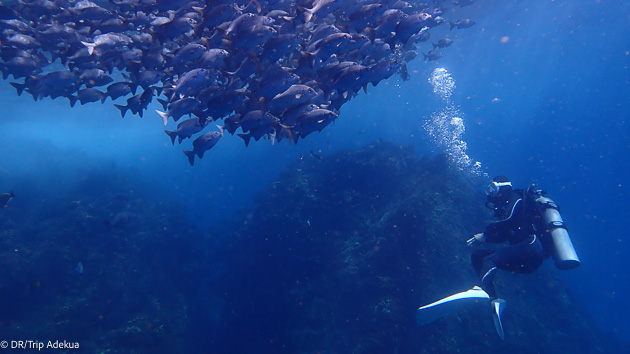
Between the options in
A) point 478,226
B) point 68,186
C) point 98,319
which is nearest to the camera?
point 98,319

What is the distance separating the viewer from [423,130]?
197 feet

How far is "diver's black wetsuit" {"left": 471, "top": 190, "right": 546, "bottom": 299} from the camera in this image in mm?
6863

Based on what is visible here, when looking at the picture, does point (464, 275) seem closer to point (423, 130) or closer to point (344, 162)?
point (344, 162)

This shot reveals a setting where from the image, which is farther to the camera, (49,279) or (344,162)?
(344,162)

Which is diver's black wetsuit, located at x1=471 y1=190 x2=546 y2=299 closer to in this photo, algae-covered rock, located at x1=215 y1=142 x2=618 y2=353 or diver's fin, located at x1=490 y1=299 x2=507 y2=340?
diver's fin, located at x1=490 y1=299 x2=507 y2=340

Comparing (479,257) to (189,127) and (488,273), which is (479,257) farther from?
(189,127)

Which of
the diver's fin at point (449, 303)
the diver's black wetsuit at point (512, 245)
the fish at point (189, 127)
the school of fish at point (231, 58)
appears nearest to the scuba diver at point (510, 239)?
the diver's black wetsuit at point (512, 245)

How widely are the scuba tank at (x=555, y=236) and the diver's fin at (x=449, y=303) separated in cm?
192

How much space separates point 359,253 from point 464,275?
4.79 metres

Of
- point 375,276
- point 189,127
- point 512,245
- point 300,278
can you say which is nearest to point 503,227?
point 512,245

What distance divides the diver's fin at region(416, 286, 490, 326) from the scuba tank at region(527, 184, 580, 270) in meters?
1.92

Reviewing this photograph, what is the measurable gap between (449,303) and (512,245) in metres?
2.36

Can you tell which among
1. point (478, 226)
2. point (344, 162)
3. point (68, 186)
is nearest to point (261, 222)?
point (344, 162)

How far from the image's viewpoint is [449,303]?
26.9 feet
